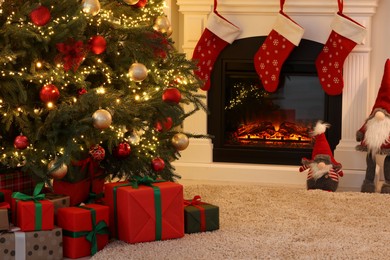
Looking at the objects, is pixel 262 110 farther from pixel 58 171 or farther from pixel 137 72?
pixel 58 171

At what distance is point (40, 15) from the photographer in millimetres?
3076

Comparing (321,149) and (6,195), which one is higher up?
(321,149)

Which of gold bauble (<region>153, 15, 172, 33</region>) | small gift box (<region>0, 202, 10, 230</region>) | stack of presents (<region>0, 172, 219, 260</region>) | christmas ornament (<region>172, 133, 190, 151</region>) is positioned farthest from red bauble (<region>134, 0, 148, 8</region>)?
small gift box (<region>0, 202, 10, 230</region>)

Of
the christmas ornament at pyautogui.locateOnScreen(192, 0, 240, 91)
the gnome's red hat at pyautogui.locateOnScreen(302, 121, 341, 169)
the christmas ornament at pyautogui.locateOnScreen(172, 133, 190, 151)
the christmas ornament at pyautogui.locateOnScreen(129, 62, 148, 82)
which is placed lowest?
the gnome's red hat at pyautogui.locateOnScreen(302, 121, 341, 169)

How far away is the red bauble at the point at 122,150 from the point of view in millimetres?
3541

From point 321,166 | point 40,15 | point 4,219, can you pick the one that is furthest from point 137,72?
point 321,166

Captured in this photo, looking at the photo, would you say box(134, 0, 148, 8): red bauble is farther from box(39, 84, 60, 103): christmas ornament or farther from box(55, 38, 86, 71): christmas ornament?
box(39, 84, 60, 103): christmas ornament

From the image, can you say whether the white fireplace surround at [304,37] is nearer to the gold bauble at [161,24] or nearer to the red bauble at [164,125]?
the gold bauble at [161,24]

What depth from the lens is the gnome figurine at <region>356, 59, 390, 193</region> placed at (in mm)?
4406

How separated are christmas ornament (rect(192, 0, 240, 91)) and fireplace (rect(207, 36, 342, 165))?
2.2 inches

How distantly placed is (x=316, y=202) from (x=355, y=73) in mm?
1094

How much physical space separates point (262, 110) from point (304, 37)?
0.57 metres

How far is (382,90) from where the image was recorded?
4480 mm

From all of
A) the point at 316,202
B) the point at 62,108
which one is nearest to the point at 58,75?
the point at 62,108
